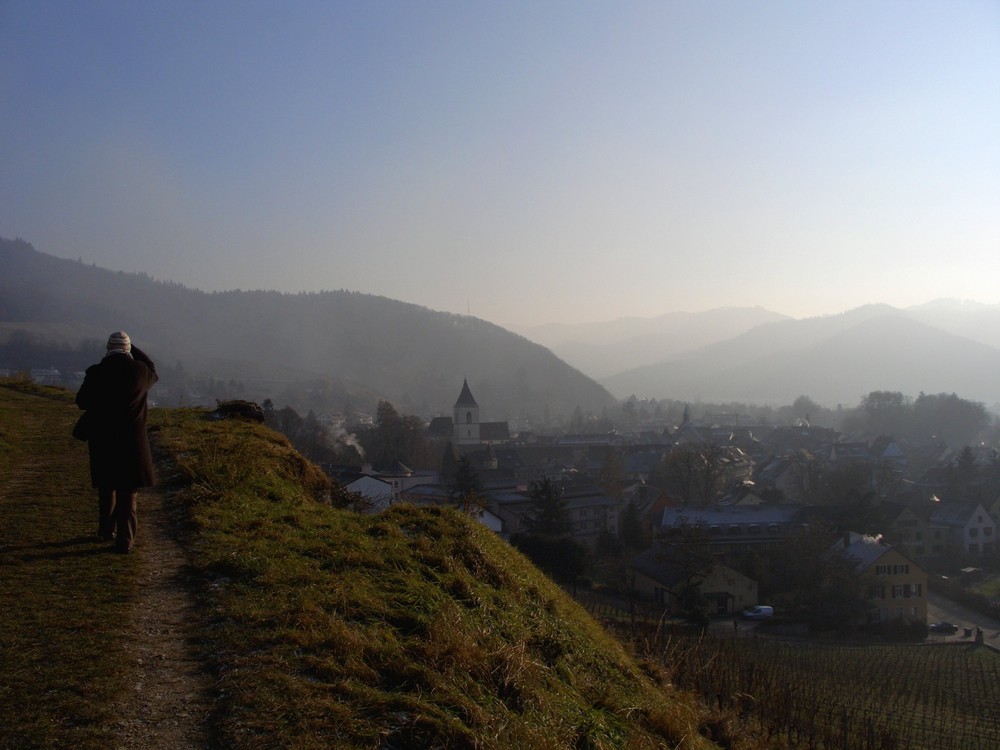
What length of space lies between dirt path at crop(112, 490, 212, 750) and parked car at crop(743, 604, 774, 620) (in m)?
22.5

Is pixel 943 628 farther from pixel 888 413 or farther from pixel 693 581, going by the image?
pixel 888 413

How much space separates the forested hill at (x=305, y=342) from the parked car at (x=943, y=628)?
108 m

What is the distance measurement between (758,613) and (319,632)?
76.3ft

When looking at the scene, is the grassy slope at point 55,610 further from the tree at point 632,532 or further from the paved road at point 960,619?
the tree at point 632,532

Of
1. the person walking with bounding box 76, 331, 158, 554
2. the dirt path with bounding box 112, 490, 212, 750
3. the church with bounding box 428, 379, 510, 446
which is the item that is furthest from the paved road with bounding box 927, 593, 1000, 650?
the church with bounding box 428, 379, 510, 446

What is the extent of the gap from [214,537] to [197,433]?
203 inches

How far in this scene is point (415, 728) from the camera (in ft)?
11.5

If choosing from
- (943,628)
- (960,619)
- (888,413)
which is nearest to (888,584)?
(943,628)

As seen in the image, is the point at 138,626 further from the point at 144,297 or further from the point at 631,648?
the point at 144,297

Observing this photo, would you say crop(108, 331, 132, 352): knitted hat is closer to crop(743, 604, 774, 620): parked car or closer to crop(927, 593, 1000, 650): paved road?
crop(743, 604, 774, 620): parked car

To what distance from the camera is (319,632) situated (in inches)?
169

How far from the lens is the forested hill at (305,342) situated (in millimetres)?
142375

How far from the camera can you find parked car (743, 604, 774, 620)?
24.3 m

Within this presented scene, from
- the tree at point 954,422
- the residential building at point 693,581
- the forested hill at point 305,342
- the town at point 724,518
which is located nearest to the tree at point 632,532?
the town at point 724,518
